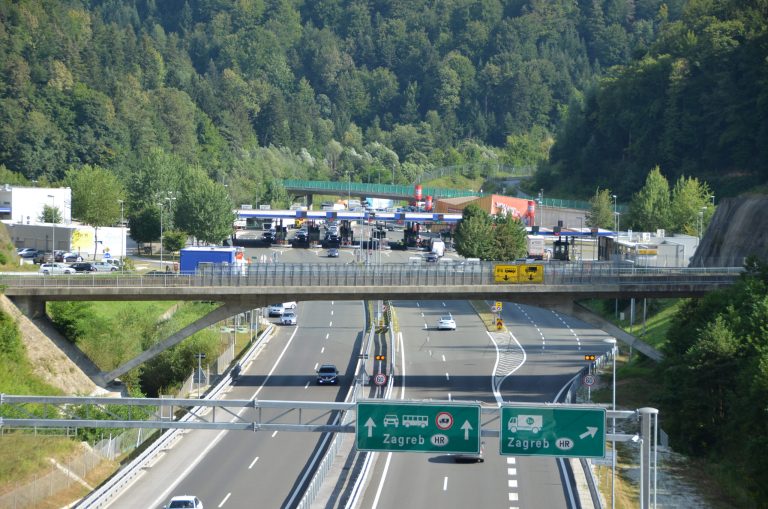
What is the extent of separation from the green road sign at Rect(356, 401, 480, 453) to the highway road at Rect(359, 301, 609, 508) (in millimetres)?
3571

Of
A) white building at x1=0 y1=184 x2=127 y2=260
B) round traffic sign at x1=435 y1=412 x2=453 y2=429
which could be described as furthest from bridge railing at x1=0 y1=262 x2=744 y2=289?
white building at x1=0 y1=184 x2=127 y2=260

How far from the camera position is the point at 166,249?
134625 mm

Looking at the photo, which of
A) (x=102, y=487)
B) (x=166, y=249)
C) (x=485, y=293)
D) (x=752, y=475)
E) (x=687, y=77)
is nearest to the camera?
(x=102, y=487)

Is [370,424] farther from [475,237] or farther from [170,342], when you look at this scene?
[475,237]

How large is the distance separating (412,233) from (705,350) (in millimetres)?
86838

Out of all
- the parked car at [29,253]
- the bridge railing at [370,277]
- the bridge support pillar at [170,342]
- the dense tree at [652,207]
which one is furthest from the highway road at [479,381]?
the parked car at [29,253]

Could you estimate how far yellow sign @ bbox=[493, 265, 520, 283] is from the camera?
2933 inches

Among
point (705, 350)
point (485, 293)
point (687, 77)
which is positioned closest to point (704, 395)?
point (705, 350)

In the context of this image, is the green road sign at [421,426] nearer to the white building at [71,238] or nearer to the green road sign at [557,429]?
the green road sign at [557,429]

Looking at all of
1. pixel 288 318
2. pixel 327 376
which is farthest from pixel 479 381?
pixel 288 318

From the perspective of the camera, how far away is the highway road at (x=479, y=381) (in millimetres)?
50906

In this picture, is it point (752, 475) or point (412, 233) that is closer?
point (752, 475)

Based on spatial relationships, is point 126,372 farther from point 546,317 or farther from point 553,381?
point 546,317

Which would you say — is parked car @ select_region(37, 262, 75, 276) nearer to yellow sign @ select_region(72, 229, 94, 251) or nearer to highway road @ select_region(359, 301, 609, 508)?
yellow sign @ select_region(72, 229, 94, 251)
